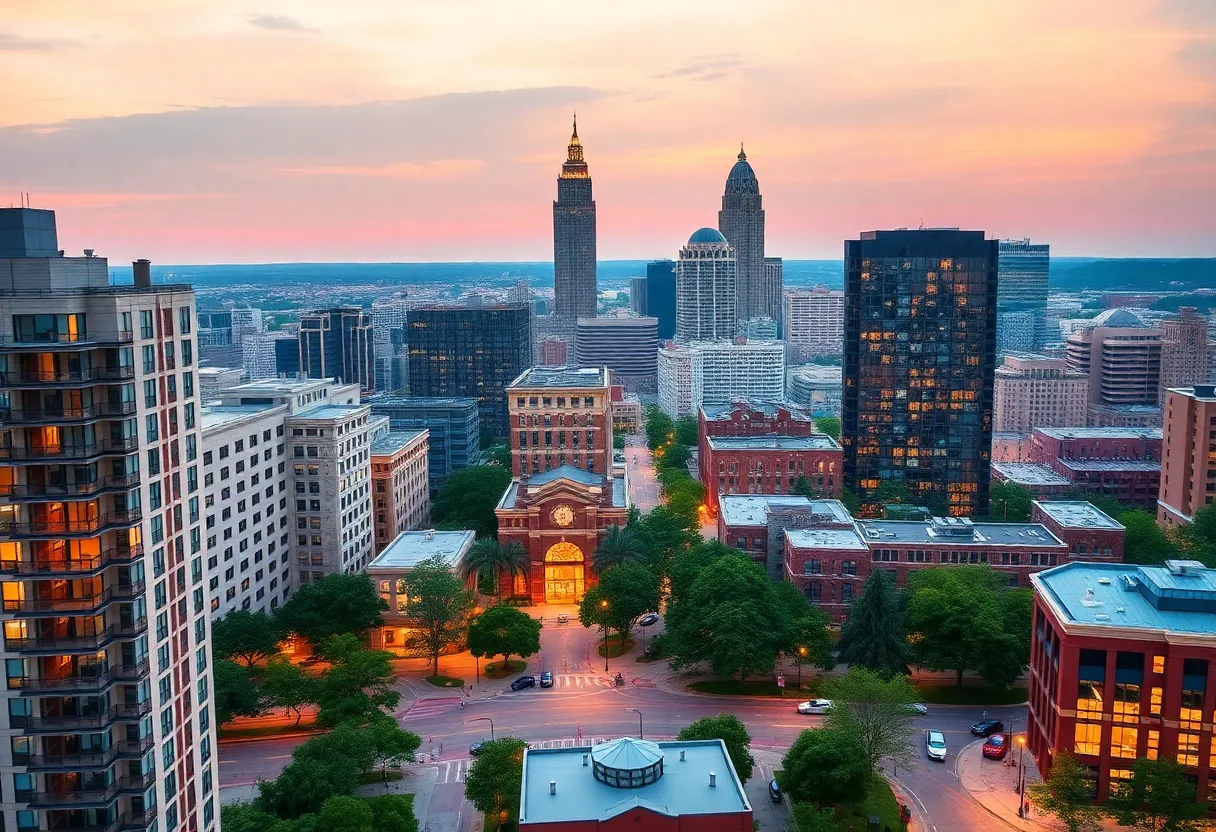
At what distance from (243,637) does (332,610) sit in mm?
11851

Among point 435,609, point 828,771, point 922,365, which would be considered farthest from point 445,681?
point 922,365

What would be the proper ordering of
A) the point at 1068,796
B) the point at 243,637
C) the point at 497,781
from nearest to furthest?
the point at 1068,796, the point at 497,781, the point at 243,637

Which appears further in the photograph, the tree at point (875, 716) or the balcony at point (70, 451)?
the tree at point (875, 716)

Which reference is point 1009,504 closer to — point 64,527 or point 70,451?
point 64,527

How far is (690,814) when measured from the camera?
65.6 m

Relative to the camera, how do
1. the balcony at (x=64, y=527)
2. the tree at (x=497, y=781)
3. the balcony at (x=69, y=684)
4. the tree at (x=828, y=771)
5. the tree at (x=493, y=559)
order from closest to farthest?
1. the balcony at (x=64, y=527)
2. the balcony at (x=69, y=684)
3. the tree at (x=497, y=781)
4. the tree at (x=828, y=771)
5. the tree at (x=493, y=559)

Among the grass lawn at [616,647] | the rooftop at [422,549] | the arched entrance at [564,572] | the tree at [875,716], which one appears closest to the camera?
Result: the tree at [875,716]

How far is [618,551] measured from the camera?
131000 mm

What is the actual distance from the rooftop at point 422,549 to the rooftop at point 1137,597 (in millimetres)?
71417

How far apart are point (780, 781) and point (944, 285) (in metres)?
114

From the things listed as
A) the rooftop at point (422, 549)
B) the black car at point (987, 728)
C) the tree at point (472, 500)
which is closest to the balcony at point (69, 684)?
the rooftop at point (422, 549)

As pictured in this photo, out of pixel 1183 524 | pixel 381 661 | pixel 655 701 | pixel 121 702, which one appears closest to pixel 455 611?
pixel 381 661

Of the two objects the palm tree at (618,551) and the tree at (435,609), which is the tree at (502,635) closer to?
the tree at (435,609)

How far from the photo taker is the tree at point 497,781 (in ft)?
252
